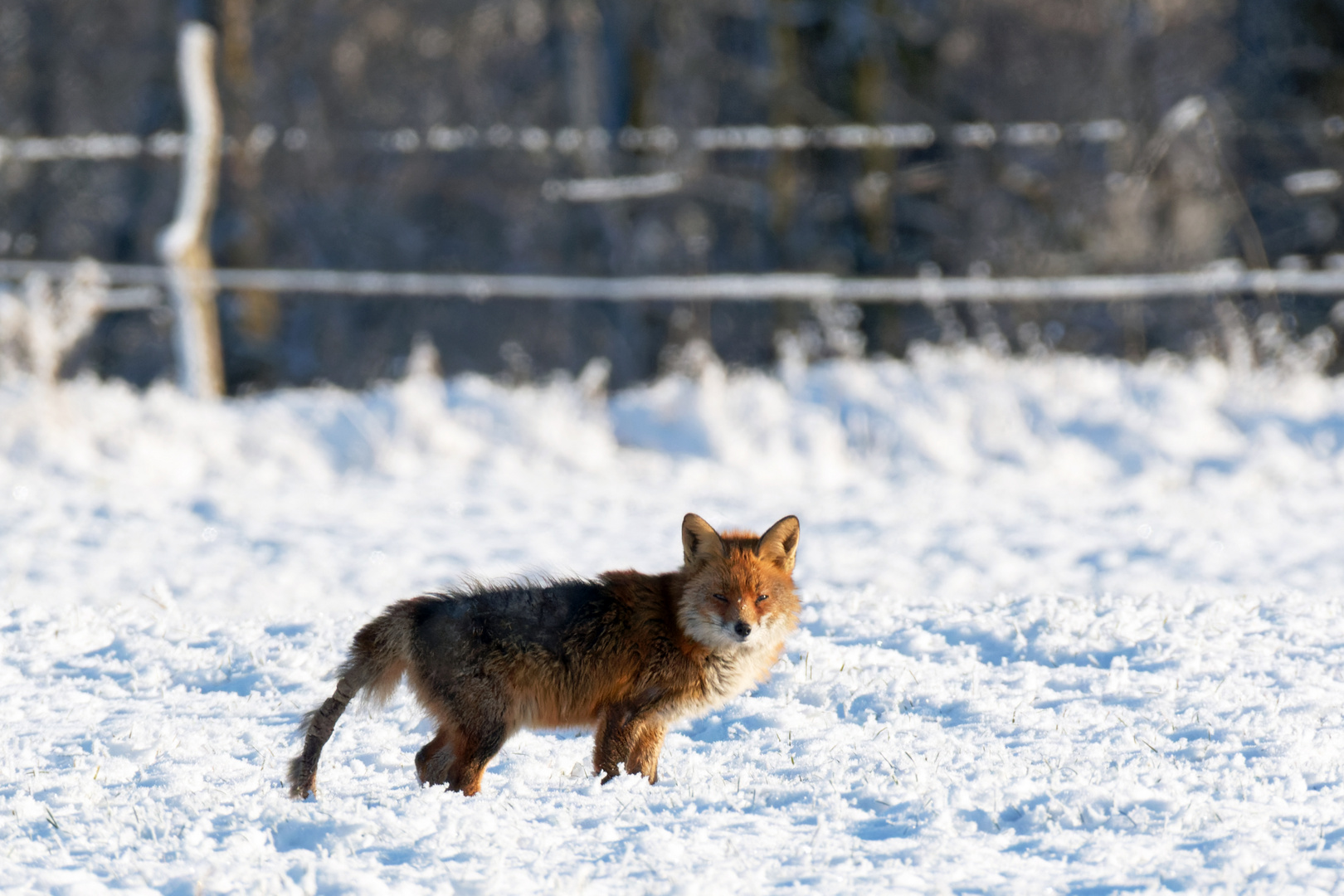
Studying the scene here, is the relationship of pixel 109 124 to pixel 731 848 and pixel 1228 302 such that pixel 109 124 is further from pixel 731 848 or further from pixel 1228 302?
pixel 731 848

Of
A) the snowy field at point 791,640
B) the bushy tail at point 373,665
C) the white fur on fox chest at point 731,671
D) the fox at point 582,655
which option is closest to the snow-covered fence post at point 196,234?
the snowy field at point 791,640

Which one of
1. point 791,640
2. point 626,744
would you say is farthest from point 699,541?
point 791,640

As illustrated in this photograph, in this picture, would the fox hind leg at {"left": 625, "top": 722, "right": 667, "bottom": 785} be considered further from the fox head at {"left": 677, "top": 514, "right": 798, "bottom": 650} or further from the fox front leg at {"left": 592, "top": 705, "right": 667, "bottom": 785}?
the fox head at {"left": 677, "top": 514, "right": 798, "bottom": 650}

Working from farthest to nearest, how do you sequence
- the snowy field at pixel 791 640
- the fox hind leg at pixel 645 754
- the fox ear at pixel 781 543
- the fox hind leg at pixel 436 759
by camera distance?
the fox ear at pixel 781 543 → the fox hind leg at pixel 645 754 → the fox hind leg at pixel 436 759 → the snowy field at pixel 791 640

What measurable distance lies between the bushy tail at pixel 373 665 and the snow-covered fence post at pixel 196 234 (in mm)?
9048

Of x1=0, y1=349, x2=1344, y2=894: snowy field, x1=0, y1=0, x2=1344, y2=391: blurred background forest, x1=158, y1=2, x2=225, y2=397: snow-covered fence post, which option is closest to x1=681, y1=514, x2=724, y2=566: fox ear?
x1=0, y1=349, x2=1344, y2=894: snowy field

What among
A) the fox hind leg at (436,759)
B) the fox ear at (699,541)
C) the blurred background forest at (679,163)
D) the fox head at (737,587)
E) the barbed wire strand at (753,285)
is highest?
the blurred background forest at (679,163)

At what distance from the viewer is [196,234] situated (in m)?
13.1

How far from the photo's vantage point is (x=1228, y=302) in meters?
13.1

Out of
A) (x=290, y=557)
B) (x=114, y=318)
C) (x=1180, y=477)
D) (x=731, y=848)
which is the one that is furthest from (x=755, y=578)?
(x=114, y=318)

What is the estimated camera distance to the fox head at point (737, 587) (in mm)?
4590

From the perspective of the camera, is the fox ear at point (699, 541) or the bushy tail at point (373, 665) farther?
the fox ear at point (699, 541)

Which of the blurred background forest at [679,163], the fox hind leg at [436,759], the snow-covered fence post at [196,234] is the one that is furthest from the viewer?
the blurred background forest at [679,163]

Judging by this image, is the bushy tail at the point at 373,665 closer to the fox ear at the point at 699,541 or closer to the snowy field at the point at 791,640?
the snowy field at the point at 791,640
